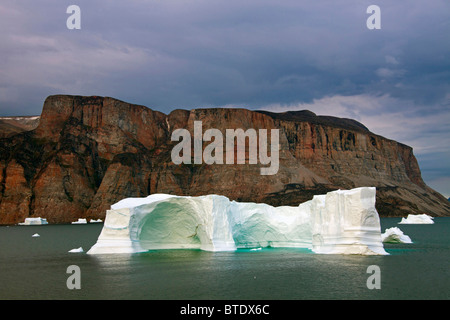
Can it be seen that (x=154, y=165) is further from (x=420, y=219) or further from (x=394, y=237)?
(x=394, y=237)

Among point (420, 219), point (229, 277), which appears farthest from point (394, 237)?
point (420, 219)

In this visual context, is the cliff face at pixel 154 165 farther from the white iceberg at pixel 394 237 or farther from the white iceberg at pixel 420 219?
the white iceberg at pixel 394 237

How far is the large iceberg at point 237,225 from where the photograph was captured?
87.4ft

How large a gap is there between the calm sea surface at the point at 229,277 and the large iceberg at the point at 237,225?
1.76m

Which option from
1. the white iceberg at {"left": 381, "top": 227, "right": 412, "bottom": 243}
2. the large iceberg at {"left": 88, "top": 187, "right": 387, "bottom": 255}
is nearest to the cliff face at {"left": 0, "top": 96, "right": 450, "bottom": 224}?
the white iceberg at {"left": 381, "top": 227, "right": 412, "bottom": 243}

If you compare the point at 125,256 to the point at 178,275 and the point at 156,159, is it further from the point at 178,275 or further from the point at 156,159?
the point at 156,159

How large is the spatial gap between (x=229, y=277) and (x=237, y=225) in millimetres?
14556

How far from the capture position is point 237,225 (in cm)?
3425

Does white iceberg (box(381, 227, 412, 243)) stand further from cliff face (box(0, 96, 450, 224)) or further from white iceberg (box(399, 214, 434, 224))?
cliff face (box(0, 96, 450, 224))

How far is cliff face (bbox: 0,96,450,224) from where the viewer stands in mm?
119125

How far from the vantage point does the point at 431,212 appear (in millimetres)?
140500
